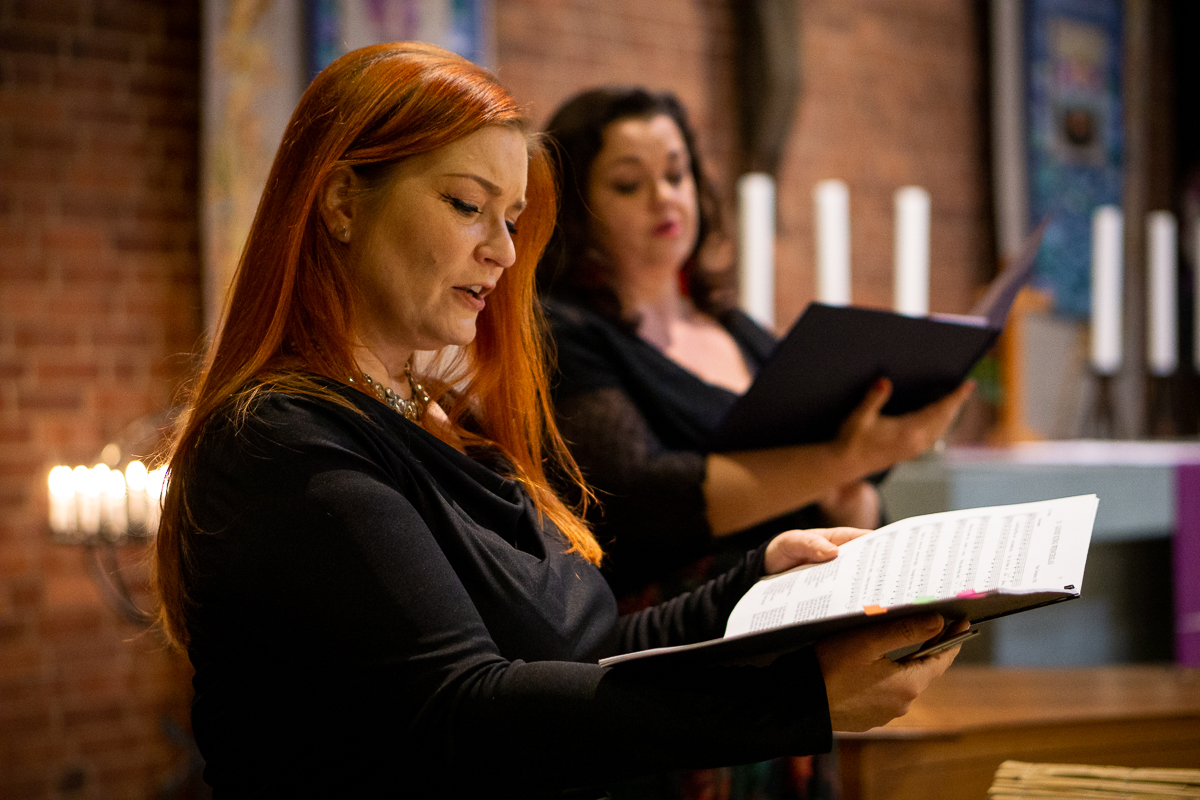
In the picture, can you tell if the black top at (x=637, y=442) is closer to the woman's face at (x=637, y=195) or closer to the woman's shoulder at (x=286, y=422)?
the woman's face at (x=637, y=195)

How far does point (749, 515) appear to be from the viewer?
1475mm

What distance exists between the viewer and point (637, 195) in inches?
64.4

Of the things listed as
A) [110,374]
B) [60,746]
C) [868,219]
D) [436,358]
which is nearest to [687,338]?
[436,358]

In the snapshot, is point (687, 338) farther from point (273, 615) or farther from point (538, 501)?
point (273, 615)

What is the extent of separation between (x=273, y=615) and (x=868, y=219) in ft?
12.1

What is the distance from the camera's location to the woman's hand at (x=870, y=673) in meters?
0.80

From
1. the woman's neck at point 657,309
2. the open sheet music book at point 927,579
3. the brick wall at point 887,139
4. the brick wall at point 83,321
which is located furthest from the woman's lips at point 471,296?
the brick wall at point 887,139

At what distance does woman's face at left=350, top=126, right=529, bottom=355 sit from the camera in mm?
961

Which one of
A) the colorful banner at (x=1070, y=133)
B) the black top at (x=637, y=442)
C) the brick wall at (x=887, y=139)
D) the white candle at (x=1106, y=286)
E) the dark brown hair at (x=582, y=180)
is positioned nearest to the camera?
the black top at (x=637, y=442)

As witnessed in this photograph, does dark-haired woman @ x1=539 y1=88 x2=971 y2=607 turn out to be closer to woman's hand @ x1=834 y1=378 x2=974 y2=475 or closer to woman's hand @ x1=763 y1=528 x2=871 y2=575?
woman's hand @ x1=834 y1=378 x2=974 y2=475

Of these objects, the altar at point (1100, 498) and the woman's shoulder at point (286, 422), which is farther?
the altar at point (1100, 498)

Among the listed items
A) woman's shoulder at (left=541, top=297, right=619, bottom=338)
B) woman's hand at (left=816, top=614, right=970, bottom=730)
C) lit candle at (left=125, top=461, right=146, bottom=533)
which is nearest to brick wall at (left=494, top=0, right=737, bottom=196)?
lit candle at (left=125, top=461, right=146, bottom=533)

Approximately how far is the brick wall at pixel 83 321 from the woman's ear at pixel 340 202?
2.10m

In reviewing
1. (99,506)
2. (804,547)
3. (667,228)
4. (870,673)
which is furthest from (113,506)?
(870,673)
